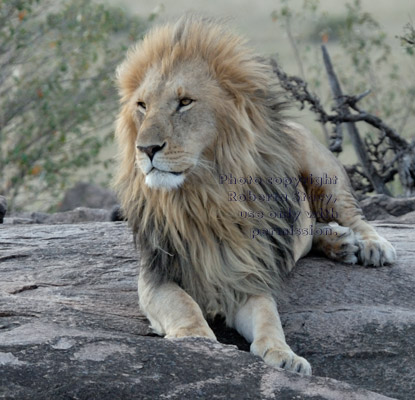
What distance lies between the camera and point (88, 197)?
10.0 m

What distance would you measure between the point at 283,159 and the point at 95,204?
598 centimetres

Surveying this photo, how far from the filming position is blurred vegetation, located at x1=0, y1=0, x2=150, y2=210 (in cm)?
1072

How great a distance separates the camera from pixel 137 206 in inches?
161

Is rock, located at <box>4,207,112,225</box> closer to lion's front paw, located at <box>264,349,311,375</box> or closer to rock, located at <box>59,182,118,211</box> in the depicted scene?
rock, located at <box>59,182,118,211</box>

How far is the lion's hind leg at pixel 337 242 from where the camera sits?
15.3 feet

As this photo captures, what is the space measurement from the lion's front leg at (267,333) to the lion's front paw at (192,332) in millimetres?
186

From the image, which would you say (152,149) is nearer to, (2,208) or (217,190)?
(217,190)

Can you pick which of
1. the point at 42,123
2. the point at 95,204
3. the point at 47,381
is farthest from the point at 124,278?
the point at 42,123

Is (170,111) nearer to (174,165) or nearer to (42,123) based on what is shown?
(174,165)

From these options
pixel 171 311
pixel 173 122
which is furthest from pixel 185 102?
pixel 171 311

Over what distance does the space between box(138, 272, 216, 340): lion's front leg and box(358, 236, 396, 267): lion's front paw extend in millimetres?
1184

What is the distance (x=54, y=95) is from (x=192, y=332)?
314 inches

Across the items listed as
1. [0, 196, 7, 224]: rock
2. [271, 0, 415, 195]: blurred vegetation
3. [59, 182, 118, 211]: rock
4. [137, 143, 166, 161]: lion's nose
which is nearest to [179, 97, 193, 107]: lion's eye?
[137, 143, 166, 161]: lion's nose

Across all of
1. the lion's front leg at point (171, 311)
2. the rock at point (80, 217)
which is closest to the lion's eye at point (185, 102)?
the lion's front leg at point (171, 311)
